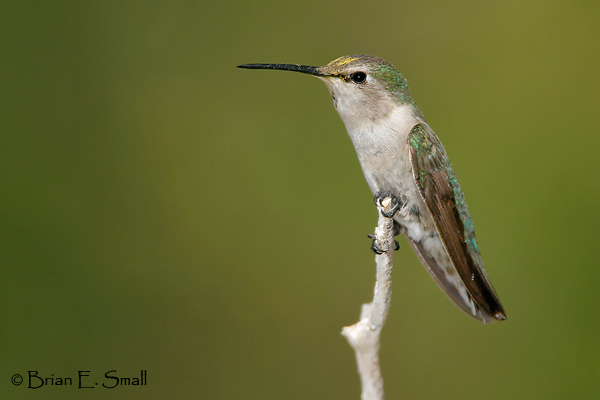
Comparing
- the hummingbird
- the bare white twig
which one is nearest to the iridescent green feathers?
the hummingbird

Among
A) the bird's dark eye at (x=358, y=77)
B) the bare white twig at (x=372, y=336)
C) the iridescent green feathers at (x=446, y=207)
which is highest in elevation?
the bird's dark eye at (x=358, y=77)

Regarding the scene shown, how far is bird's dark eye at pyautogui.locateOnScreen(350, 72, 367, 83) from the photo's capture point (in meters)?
1.90

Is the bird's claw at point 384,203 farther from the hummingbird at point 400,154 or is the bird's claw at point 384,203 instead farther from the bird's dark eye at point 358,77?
the bird's dark eye at point 358,77

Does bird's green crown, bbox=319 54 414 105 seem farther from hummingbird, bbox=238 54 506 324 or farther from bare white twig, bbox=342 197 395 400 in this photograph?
bare white twig, bbox=342 197 395 400

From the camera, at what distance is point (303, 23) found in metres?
3.27

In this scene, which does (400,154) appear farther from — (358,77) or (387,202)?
(358,77)

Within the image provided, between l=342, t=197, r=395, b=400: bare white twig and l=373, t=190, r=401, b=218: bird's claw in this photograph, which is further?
l=373, t=190, r=401, b=218: bird's claw

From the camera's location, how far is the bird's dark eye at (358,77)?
6.22ft

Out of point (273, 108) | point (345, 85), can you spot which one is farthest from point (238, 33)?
point (345, 85)

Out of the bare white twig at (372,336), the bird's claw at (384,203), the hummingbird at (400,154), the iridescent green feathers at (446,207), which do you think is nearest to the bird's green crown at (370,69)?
the hummingbird at (400,154)

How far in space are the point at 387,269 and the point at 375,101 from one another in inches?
23.0

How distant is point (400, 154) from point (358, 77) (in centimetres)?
29

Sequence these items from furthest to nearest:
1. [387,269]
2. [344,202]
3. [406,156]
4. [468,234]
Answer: [344,202] → [468,234] → [406,156] → [387,269]

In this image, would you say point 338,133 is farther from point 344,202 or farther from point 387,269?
point 387,269
